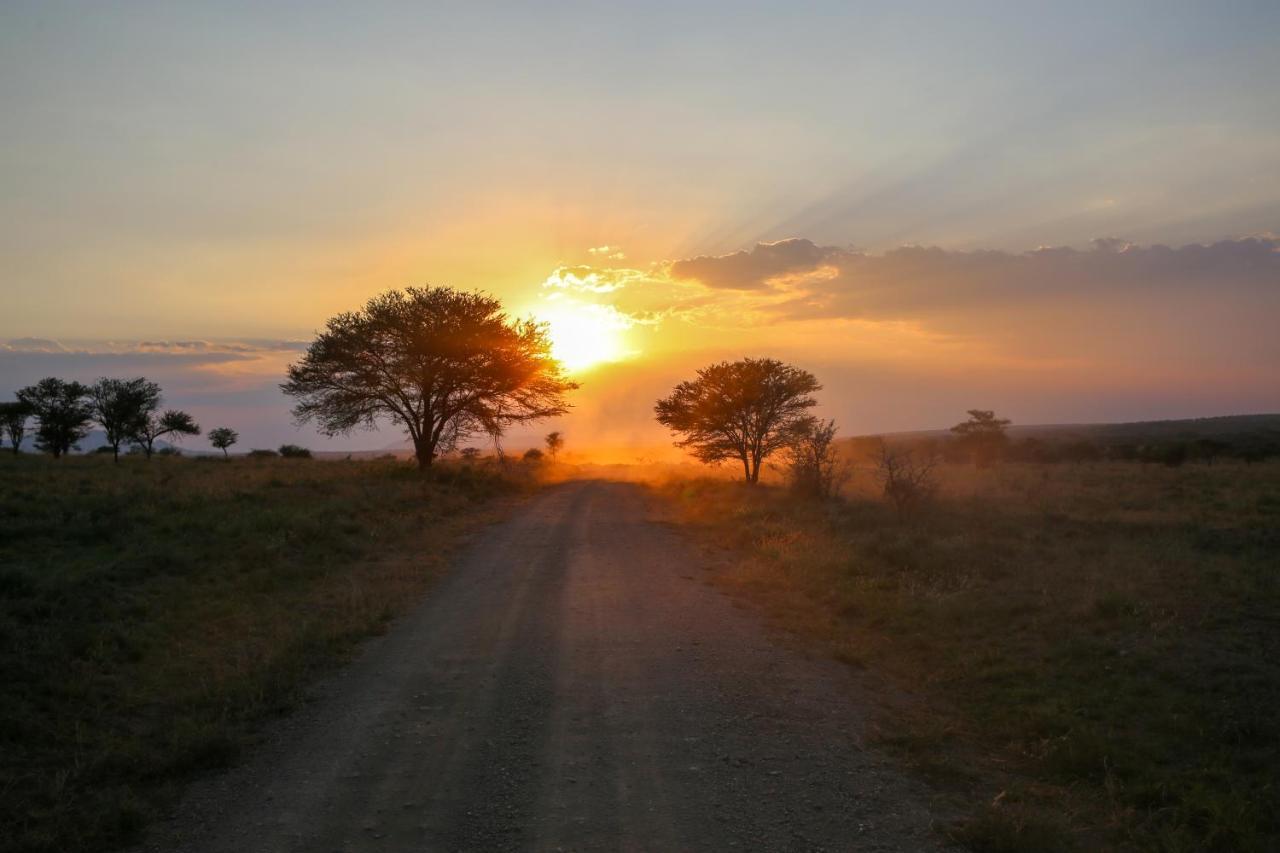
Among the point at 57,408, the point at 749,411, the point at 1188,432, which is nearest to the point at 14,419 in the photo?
the point at 57,408

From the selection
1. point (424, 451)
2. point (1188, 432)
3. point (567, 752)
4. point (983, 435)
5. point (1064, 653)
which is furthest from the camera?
point (1188, 432)

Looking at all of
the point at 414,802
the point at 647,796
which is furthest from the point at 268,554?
the point at 647,796

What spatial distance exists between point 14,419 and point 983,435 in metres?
69.3

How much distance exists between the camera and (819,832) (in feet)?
16.7

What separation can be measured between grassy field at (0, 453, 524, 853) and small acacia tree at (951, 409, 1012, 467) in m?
49.9

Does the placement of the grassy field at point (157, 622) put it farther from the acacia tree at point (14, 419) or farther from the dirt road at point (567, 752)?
the acacia tree at point (14, 419)

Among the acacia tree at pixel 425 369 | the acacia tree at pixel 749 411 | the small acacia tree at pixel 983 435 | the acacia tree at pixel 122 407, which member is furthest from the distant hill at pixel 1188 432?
the acacia tree at pixel 122 407

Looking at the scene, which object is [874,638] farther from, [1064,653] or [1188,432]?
[1188,432]

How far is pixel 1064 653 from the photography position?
8.80 meters

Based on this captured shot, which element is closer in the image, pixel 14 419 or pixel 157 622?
pixel 157 622

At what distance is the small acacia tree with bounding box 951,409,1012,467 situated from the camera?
58312mm

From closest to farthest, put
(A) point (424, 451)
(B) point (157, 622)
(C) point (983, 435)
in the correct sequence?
1. (B) point (157, 622)
2. (A) point (424, 451)
3. (C) point (983, 435)

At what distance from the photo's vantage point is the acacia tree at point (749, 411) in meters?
34.9

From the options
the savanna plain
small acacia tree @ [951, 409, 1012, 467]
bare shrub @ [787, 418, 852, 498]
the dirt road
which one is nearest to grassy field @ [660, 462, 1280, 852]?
the savanna plain
